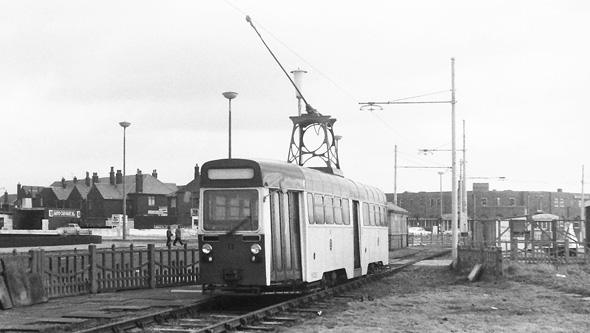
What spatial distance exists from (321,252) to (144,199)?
8945 centimetres

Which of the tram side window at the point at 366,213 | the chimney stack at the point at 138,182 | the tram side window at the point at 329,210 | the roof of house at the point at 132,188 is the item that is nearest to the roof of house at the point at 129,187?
the roof of house at the point at 132,188

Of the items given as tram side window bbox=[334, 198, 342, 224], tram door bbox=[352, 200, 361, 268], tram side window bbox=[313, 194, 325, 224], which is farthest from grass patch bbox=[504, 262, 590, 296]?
tram side window bbox=[313, 194, 325, 224]

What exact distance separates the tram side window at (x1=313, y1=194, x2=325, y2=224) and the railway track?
1.65 meters

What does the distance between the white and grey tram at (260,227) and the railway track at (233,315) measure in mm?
458

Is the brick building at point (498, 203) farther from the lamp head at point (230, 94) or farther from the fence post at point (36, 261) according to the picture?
the fence post at point (36, 261)

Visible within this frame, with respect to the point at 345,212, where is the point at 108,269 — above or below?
below

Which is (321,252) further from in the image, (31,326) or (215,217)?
(31,326)

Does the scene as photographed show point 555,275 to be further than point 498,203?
No

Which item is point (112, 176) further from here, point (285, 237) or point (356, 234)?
point (285, 237)

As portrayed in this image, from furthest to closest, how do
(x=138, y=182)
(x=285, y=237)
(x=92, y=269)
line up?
(x=138, y=182), (x=92, y=269), (x=285, y=237)

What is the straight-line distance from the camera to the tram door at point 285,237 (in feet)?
54.2

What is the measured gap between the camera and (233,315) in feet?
50.3

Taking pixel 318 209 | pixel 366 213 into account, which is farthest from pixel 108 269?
pixel 366 213

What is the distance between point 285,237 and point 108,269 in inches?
230
